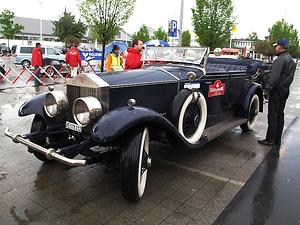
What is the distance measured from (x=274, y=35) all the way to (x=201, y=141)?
41198mm

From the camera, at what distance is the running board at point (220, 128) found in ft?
15.4

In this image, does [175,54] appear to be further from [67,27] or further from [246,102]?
[67,27]

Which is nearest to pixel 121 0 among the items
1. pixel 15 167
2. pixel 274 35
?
pixel 15 167

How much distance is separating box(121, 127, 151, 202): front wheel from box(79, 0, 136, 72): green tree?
494 inches

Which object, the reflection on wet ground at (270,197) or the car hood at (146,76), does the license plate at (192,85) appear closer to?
the car hood at (146,76)

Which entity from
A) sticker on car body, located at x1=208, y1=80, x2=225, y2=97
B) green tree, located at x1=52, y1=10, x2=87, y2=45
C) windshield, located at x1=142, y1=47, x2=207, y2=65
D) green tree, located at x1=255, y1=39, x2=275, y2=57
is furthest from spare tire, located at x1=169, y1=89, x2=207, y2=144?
green tree, located at x1=52, y1=10, x2=87, y2=45

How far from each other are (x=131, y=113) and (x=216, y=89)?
2405mm

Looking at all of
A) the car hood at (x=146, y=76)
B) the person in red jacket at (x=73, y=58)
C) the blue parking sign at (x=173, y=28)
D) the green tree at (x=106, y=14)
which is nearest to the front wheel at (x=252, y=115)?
the car hood at (x=146, y=76)

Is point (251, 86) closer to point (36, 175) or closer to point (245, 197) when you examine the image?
point (245, 197)

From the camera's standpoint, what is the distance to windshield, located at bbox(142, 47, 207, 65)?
499 cm

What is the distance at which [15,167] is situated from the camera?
13.7 feet

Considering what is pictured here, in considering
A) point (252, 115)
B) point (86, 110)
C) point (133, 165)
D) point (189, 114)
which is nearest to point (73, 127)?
point (86, 110)

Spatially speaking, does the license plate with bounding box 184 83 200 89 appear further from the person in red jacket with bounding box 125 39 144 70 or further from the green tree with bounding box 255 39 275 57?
the green tree with bounding box 255 39 275 57

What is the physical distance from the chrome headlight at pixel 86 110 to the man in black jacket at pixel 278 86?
11.0ft
